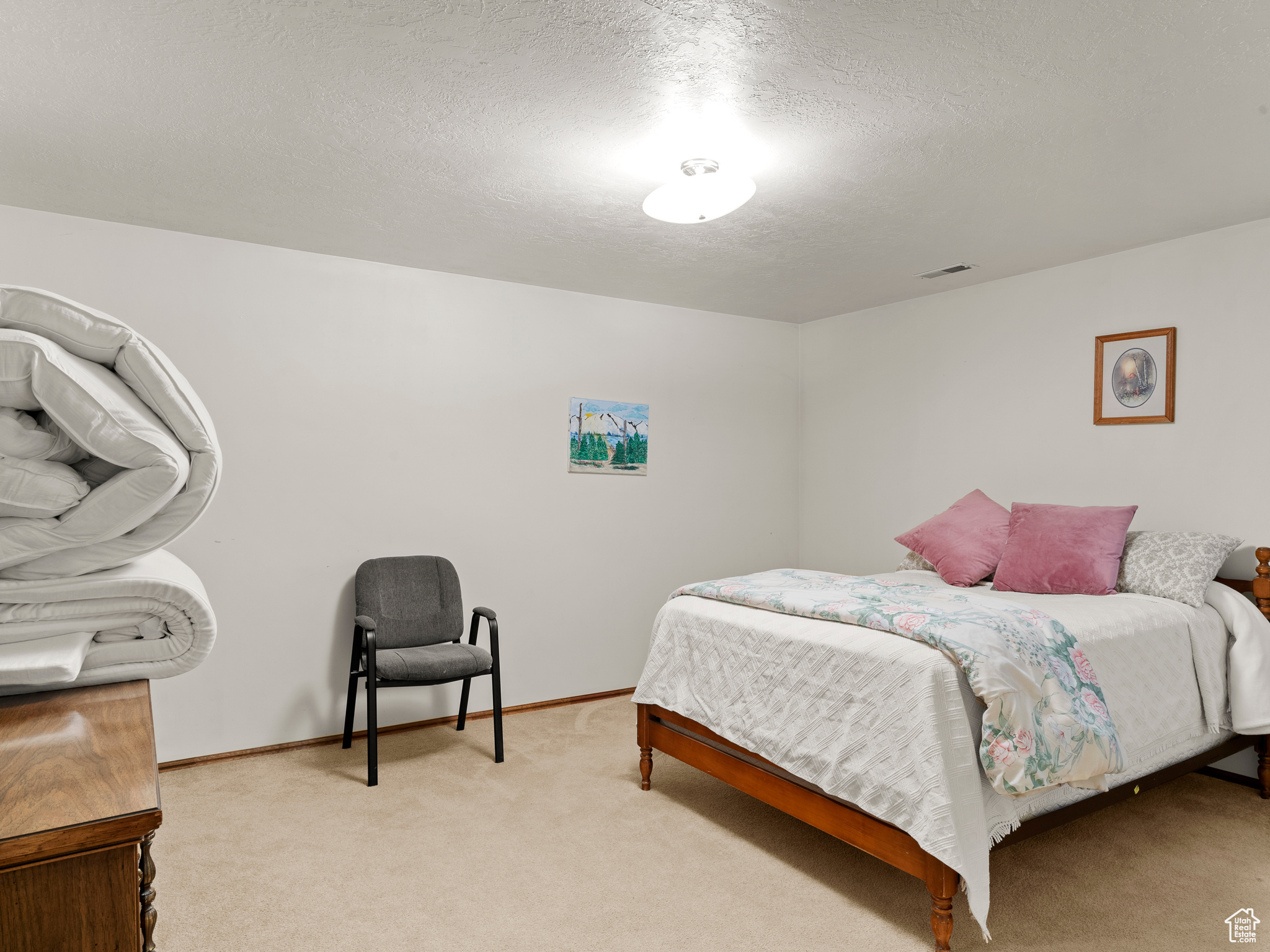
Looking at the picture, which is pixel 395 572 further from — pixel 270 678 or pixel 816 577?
pixel 816 577

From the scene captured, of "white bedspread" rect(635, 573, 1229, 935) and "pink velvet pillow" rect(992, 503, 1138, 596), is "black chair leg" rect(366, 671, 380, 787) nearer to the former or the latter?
"white bedspread" rect(635, 573, 1229, 935)

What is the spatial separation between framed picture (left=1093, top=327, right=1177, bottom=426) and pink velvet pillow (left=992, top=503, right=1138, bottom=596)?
46 cm

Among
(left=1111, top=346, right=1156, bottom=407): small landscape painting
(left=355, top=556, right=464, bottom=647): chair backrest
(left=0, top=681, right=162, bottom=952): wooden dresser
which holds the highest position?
(left=1111, top=346, right=1156, bottom=407): small landscape painting

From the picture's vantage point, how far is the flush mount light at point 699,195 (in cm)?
257

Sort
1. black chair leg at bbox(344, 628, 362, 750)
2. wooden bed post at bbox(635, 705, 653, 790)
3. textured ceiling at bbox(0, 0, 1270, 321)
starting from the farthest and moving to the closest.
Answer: black chair leg at bbox(344, 628, 362, 750)
wooden bed post at bbox(635, 705, 653, 790)
textured ceiling at bbox(0, 0, 1270, 321)

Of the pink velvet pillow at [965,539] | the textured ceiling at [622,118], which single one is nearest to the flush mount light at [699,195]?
the textured ceiling at [622,118]

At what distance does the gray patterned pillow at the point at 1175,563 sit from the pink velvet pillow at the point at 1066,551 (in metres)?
0.06

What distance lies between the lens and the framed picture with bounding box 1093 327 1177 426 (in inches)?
139

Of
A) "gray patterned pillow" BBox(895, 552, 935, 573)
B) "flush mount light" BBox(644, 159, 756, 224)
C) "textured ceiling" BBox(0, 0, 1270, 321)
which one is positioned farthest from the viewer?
"gray patterned pillow" BBox(895, 552, 935, 573)

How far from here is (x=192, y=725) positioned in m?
3.47

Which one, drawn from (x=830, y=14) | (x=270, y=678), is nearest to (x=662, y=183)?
(x=830, y=14)

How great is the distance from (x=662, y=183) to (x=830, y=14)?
1132mm

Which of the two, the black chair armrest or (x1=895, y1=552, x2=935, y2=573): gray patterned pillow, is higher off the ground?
(x1=895, y1=552, x2=935, y2=573): gray patterned pillow

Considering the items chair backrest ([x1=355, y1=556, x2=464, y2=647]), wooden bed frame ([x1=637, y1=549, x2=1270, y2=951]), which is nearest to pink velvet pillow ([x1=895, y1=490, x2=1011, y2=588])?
wooden bed frame ([x1=637, y1=549, x2=1270, y2=951])
